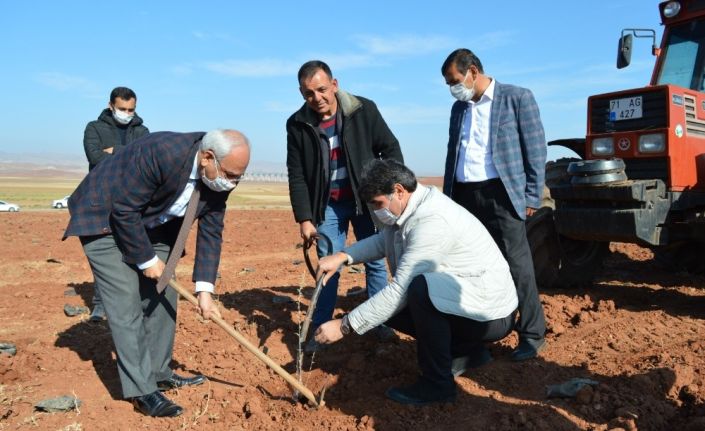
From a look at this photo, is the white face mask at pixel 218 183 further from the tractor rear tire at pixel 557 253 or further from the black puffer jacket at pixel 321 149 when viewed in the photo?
the tractor rear tire at pixel 557 253

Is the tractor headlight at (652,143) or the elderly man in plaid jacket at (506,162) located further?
the tractor headlight at (652,143)

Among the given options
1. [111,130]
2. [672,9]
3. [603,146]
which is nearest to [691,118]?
[603,146]

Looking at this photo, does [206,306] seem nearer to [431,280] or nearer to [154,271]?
[154,271]

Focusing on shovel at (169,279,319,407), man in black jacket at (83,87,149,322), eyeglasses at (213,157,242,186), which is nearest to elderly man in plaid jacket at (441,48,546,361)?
shovel at (169,279,319,407)

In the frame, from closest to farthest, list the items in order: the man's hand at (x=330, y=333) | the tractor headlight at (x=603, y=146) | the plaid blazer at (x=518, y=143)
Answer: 1. the man's hand at (x=330, y=333)
2. the plaid blazer at (x=518, y=143)
3. the tractor headlight at (x=603, y=146)

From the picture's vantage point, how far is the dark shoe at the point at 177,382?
3.90 m

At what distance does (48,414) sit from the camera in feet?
11.3

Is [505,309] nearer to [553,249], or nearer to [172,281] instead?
[172,281]

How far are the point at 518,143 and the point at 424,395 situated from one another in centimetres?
166

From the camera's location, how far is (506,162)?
396 centimetres

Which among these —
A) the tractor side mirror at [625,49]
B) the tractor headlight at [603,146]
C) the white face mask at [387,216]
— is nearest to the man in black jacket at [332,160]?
the white face mask at [387,216]

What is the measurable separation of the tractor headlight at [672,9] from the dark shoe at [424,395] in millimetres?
4509

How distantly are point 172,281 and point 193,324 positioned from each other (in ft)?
5.56

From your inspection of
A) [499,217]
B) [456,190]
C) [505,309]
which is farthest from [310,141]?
[505,309]
